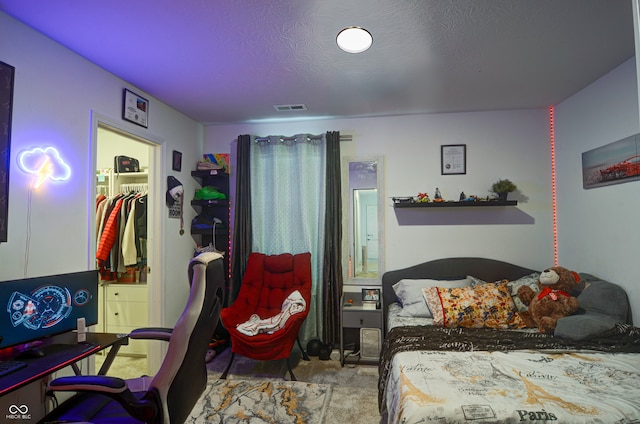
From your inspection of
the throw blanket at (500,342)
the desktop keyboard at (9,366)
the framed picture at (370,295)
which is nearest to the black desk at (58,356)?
the desktop keyboard at (9,366)

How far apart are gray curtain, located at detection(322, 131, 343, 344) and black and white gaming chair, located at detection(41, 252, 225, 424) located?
6.62ft

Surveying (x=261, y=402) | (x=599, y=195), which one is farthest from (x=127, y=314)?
(x=599, y=195)

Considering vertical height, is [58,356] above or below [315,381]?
above

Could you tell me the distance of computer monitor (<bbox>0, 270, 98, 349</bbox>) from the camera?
5.54 ft

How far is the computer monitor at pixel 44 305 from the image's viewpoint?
169cm

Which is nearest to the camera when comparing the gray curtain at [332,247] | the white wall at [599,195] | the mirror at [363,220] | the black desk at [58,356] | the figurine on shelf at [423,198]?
the black desk at [58,356]

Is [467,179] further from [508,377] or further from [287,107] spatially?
[508,377]

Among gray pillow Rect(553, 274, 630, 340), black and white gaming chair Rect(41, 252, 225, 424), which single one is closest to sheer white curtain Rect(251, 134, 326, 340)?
black and white gaming chair Rect(41, 252, 225, 424)

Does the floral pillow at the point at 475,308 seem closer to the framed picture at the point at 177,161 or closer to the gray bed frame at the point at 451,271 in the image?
the gray bed frame at the point at 451,271

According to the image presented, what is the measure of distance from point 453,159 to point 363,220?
1.17 metres

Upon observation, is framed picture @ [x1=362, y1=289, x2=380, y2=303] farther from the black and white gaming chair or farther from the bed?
the black and white gaming chair

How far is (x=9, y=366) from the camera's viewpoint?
5.02ft

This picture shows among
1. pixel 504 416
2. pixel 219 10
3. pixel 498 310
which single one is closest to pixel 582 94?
pixel 498 310

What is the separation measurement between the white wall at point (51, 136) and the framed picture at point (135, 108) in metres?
0.05
